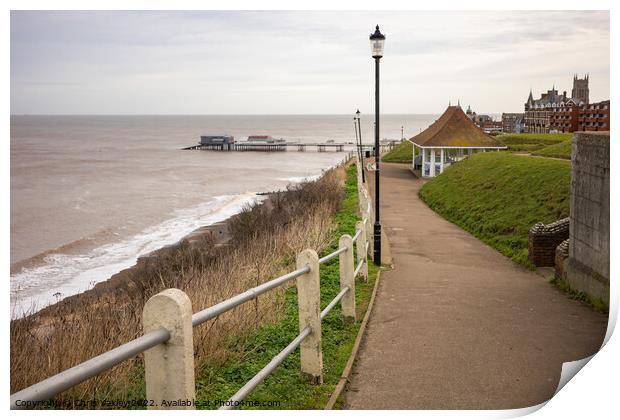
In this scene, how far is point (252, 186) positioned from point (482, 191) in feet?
89.1

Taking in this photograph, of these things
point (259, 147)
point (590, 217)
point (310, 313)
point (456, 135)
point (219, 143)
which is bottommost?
point (259, 147)

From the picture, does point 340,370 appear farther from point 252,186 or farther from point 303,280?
point 252,186

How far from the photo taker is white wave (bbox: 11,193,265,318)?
54.9 ft

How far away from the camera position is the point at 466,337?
24.3ft

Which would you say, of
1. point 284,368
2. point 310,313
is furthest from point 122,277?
point 310,313

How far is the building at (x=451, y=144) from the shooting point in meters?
33.9

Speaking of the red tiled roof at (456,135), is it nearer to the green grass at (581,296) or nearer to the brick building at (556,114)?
the brick building at (556,114)

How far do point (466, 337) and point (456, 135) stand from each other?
1128 inches

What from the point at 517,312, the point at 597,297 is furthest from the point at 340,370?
the point at 597,297

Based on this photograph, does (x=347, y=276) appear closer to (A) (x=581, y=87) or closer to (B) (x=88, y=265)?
(A) (x=581, y=87)

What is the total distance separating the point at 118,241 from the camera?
25484mm

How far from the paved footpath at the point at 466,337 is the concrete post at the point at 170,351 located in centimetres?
280

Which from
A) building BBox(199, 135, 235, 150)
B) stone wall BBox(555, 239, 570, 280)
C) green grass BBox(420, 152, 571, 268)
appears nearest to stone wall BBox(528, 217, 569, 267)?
green grass BBox(420, 152, 571, 268)

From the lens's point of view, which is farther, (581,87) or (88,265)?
(88,265)
